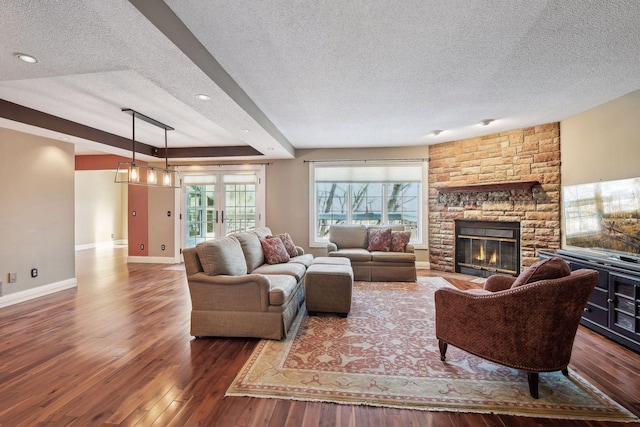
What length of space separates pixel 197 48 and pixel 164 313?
286cm

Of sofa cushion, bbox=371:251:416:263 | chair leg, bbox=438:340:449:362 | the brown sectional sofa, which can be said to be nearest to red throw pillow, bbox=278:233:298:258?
the brown sectional sofa

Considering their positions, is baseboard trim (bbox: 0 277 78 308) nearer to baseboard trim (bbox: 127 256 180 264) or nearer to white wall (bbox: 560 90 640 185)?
baseboard trim (bbox: 127 256 180 264)

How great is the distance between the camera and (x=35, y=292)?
159 inches

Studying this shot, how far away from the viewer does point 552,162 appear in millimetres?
4336

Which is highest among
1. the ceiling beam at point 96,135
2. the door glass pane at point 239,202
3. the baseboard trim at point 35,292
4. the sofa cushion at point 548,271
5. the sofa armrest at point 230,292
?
the ceiling beam at point 96,135

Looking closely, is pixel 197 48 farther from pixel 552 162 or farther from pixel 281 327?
pixel 552 162

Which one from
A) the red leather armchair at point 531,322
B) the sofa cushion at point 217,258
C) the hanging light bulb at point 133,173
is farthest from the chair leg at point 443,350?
the hanging light bulb at point 133,173

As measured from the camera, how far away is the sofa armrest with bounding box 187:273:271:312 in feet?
8.75

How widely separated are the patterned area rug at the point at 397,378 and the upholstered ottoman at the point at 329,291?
27 cm

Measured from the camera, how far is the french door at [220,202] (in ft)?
21.0

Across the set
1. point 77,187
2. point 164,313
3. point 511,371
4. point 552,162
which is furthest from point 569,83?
point 77,187

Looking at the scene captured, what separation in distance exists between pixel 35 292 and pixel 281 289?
392 centimetres

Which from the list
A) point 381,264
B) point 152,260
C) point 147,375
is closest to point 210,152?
point 152,260

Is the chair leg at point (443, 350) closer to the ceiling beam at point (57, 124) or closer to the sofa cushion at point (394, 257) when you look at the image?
the sofa cushion at point (394, 257)
